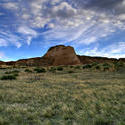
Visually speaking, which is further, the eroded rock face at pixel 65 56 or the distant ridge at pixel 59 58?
the distant ridge at pixel 59 58

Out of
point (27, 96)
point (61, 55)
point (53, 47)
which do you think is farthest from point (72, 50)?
point (27, 96)

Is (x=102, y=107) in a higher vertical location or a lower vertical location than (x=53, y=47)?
lower

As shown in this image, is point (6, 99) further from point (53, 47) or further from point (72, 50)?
point (53, 47)

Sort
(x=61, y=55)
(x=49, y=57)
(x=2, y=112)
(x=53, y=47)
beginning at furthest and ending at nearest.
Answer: (x=53, y=47)
(x=49, y=57)
(x=61, y=55)
(x=2, y=112)

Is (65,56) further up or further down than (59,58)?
further up

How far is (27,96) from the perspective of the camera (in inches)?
225

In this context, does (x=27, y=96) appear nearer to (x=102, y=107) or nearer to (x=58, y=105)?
(x=58, y=105)

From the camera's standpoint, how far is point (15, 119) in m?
3.40

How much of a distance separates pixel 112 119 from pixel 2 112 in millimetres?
3271

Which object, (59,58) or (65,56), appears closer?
(65,56)

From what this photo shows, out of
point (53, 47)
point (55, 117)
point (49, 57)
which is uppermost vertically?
point (53, 47)

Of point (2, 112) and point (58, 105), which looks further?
point (58, 105)

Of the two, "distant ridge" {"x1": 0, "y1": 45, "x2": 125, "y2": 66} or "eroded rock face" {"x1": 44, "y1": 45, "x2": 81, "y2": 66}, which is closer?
"eroded rock face" {"x1": 44, "y1": 45, "x2": 81, "y2": 66}

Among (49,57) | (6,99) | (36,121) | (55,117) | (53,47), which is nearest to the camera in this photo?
(36,121)
